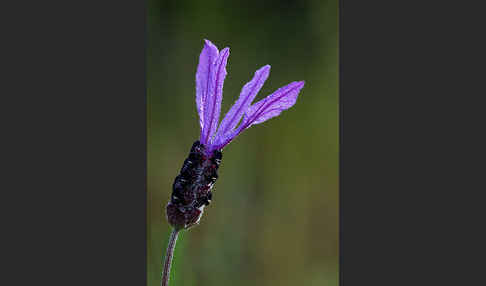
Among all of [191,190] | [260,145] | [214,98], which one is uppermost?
[214,98]

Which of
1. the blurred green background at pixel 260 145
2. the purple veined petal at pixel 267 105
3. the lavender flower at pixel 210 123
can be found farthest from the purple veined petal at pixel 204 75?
the blurred green background at pixel 260 145

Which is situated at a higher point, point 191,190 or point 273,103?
point 273,103

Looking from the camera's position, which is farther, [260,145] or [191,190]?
[260,145]

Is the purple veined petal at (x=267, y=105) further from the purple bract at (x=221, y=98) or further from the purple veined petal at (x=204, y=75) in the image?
the purple veined petal at (x=204, y=75)

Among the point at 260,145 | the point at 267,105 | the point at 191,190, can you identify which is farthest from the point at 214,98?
the point at 260,145

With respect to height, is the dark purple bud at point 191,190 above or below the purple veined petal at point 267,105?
below

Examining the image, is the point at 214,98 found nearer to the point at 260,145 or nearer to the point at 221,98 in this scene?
the point at 221,98
